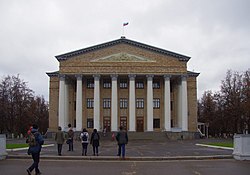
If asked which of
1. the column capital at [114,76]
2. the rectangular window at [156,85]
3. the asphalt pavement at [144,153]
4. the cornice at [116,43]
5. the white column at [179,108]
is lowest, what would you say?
the asphalt pavement at [144,153]

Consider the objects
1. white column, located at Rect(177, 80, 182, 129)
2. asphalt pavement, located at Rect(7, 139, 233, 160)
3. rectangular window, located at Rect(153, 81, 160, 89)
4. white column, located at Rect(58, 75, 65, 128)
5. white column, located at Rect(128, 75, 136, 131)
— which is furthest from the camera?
rectangular window, located at Rect(153, 81, 160, 89)

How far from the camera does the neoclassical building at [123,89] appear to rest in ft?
208

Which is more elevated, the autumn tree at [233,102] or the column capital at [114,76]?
the column capital at [114,76]

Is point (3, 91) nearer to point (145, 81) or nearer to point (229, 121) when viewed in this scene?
point (145, 81)

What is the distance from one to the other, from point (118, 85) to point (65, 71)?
10.7 metres

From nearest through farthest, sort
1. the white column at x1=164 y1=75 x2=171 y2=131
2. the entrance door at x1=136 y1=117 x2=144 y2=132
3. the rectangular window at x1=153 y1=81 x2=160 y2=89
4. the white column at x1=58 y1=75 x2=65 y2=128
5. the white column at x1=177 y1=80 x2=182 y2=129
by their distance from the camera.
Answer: the white column at x1=58 y1=75 x2=65 y2=128
the white column at x1=164 y1=75 x2=171 y2=131
the white column at x1=177 y1=80 x2=182 y2=129
the entrance door at x1=136 y1=117 x2=144 y2=132
the rectangular window at x1=153 y1=81 x2=160 y2=89

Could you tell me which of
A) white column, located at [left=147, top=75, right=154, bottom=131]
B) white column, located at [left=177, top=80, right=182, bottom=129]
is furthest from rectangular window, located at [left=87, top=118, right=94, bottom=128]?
white column, located at [left=177, top=80, right=182, bottom=129]

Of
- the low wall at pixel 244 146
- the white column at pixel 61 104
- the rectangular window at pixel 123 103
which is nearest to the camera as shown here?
the low wall at pixel 244 146

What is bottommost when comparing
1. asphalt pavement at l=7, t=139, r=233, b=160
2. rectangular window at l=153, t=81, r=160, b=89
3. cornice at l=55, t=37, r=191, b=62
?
asphalt pavement at l=7, t=139, r=233, b=160

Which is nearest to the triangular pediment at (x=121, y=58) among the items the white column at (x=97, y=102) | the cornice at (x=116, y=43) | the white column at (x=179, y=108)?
the cornice at (x=116, y=43)

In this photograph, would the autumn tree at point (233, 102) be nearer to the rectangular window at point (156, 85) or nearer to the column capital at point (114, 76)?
the rectangular window at point (156, 85)

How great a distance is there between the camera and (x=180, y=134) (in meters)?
62.3

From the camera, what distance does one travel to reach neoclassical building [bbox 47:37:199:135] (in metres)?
63.2

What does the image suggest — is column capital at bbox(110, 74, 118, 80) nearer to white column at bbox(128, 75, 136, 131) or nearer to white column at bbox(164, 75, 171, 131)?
white column at bbox(128, 75, 136, 131)
